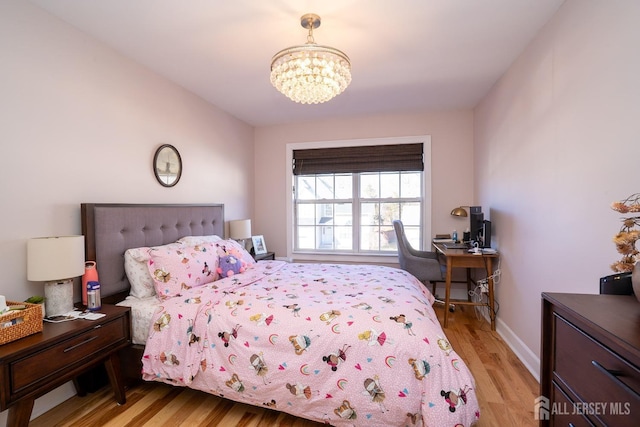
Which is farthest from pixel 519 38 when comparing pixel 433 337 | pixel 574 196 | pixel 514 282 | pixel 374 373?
pixel 374 373

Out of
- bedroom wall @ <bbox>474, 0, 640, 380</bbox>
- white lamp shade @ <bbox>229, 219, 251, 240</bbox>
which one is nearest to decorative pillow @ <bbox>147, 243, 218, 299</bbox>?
white lamp shade @ <bbox>229, 219, 251, 240</bbox>

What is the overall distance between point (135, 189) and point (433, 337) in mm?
2489

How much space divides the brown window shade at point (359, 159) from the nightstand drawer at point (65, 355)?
298 centimetres

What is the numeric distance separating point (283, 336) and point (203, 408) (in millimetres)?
793

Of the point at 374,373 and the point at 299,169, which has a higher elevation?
the point at 299,169

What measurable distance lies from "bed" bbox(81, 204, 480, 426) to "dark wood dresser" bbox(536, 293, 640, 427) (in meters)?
0.39

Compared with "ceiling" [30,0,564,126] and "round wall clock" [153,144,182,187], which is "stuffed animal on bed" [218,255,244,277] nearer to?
"round wall clock" [153,144,182,187]

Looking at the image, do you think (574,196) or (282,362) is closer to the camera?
(282,362)

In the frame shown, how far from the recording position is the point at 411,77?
2.82 m

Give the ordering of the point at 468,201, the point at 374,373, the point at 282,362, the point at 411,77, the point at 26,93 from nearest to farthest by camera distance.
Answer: the point at 374,373 < the point at 282,362 < the point at 26,93 < the point at 411,77 < the point at 468,201

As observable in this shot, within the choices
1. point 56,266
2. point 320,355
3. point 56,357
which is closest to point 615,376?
point 320,355

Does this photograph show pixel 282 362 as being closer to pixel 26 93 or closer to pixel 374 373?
pixel 374 373

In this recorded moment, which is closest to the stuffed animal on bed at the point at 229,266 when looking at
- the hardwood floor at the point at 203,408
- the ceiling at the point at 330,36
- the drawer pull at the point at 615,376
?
the hardwood floor at the point at 203,408

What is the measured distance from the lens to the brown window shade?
391 cm
